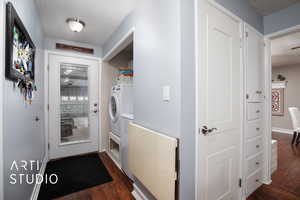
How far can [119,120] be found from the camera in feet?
7.42

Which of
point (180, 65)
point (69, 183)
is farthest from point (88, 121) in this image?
point (180, 65)

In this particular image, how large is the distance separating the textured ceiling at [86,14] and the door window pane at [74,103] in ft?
2.47

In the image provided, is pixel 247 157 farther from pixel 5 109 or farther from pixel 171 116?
pixel 5 109

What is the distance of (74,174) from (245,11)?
11.3 ft

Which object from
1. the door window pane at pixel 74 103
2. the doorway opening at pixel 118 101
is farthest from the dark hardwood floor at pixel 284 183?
the door window pane at pixel 74 103

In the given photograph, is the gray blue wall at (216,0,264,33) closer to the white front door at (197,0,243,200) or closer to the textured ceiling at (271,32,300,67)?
the white front door at (197,0,243,200)

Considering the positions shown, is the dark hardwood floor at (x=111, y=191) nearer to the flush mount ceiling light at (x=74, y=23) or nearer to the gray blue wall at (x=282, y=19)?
the flush mount ceiling light at (x=74, y=23)

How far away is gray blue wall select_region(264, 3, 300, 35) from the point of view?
1.61 m

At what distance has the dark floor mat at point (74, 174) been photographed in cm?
173

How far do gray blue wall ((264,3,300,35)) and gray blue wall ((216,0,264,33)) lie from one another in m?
0.08

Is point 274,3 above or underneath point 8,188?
above

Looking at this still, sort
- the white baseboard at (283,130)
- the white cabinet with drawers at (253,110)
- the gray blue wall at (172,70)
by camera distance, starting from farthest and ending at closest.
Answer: the white baseboard at (283,130)
the white cabinet with drawers at (253,110)
the gray blue wall at (172,70)

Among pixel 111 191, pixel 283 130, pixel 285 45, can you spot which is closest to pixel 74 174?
pixel 111 191

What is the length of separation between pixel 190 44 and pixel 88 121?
2.75 m
